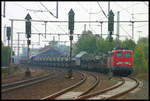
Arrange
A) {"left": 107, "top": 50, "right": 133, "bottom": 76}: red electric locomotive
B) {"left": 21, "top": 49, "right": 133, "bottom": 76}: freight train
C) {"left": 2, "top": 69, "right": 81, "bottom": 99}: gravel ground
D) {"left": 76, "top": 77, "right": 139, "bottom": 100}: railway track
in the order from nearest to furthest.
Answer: {"left": 76, "top": 77, "right": 139, "bottom": 100}: railway track → {"left": 2, "top": 69, "right": 81, "bottom": 99}: gravel ground → {"left": 107, "top": 50, "right": 133, "bottom": 76}: red electric locomotive → {"left": 21, "top": 49, "right": 133, "bottom": 76}: freight train

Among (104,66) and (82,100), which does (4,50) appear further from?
(82,100)

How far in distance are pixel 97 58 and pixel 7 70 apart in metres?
12.7

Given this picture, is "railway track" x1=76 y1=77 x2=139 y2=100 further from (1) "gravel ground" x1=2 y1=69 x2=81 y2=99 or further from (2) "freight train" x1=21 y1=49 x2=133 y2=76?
(2) "freight train" x1=21 y1=49 x2=133 y2=76

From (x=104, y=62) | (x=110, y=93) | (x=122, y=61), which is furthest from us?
(x=104, y=62)

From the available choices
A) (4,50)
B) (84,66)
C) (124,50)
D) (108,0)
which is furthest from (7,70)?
(108,0)

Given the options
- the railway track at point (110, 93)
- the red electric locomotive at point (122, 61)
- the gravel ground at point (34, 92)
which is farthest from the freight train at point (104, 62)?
the railway track at point (110, 93)

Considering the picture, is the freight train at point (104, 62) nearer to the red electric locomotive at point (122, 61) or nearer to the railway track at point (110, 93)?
the red electric locomotive at point (122, 61)

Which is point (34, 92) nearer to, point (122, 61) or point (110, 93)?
point (110, 93)

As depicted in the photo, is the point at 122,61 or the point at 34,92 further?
the point at 122,61

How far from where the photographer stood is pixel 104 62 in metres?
38.9

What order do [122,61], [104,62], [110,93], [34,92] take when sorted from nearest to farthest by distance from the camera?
[110,93] < [34,92] < [122,61] < [104,62]

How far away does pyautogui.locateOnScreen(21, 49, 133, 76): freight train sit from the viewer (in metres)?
33.7

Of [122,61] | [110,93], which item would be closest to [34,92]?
[110,93]

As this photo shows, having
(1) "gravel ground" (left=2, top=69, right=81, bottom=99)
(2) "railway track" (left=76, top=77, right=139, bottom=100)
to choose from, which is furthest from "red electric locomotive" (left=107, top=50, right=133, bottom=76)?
(2) "railway track" (left=76, top=77, right=139, bottom=100)
